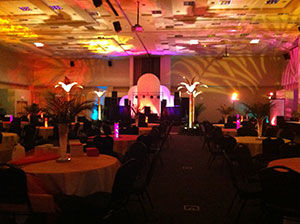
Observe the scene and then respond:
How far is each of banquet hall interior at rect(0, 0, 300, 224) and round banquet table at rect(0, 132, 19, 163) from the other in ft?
0.09

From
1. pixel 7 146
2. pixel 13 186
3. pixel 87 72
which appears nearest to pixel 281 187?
pixel 13 186

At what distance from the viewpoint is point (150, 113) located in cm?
1912

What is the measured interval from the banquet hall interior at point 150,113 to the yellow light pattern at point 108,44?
125 mm

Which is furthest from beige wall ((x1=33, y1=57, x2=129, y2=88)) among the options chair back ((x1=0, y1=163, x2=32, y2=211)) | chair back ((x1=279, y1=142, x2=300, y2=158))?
chair back ((x1=0, y1=163, x2=32, y2=211))

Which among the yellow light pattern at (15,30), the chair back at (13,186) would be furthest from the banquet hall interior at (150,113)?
the yellow light pattern at (15,30)

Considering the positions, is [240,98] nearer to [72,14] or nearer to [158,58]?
[158,58]

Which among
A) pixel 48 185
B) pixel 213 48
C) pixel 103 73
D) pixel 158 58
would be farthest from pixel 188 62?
pixel 48 185

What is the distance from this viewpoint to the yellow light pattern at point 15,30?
1391 cm

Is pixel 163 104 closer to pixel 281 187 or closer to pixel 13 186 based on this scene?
pixel 281 187

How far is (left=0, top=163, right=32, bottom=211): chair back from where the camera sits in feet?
8.29

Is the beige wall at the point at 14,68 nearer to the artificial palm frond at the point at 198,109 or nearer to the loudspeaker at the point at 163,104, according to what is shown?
the loudspeaker at the point at 163,104

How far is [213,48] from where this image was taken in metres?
18.5

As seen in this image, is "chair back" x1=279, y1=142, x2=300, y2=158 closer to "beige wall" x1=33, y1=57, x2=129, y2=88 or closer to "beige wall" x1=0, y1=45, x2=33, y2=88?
"beige wall" x1=33, y1=57, x2=129, y2=88

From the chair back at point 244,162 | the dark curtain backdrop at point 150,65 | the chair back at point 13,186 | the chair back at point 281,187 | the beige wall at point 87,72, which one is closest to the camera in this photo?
the chair back at point 13,186
